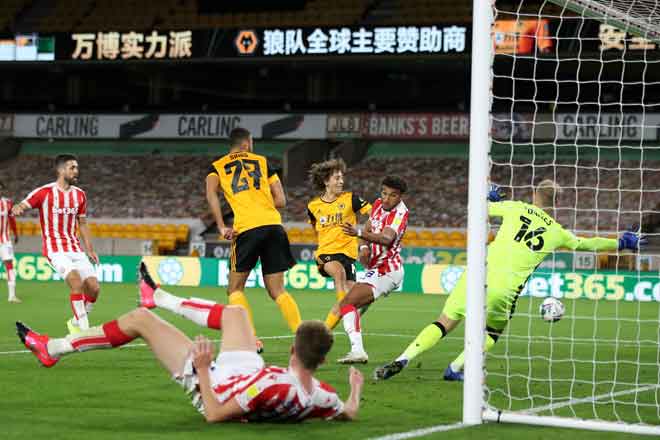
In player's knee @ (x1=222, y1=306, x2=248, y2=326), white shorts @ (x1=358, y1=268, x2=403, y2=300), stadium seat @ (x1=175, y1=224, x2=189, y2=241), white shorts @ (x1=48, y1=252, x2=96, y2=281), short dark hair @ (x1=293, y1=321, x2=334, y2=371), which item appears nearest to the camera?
short dark hair @ (x1=293, y1=321, x2=334, y2=371)

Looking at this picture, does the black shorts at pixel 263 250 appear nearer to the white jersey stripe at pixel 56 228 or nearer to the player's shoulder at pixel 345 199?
the player's shoulder at pixel 345 199

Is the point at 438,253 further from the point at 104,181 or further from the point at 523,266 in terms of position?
the point at 523,266

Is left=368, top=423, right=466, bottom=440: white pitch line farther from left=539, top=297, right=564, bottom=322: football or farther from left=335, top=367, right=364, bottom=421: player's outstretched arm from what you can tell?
left=539, top=297, right=564, bottom=322: football

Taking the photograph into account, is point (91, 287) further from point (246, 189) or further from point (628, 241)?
point (628, 241)

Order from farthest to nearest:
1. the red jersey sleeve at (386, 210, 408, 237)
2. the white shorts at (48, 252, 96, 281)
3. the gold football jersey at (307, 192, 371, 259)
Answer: the white shorts at (48, 252, 96, 281) → the gold football jersey at (307, 192, 371, 259) → the red jersey sleeve at (386, 210, 408, 237)

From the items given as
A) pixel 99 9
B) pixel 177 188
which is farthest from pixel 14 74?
pixel 177 188

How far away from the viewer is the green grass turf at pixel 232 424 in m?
6.14

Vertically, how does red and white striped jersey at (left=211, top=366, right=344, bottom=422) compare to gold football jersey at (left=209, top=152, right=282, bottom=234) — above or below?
below

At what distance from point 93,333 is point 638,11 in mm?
4944

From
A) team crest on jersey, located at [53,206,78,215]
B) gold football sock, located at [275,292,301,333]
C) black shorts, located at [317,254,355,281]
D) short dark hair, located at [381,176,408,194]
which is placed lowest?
gold football sock, located at [275,292,301,333]

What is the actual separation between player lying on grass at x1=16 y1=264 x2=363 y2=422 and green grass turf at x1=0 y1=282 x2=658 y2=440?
0.42ft

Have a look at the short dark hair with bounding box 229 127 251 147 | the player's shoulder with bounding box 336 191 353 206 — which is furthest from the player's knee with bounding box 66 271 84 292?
the player's shoulder with bounding box 336 191 353 206

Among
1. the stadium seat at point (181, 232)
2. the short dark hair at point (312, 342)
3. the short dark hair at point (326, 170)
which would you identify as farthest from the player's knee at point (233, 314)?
the stadium seat at point (181, 232)

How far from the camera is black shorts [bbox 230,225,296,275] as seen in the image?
1018cm
